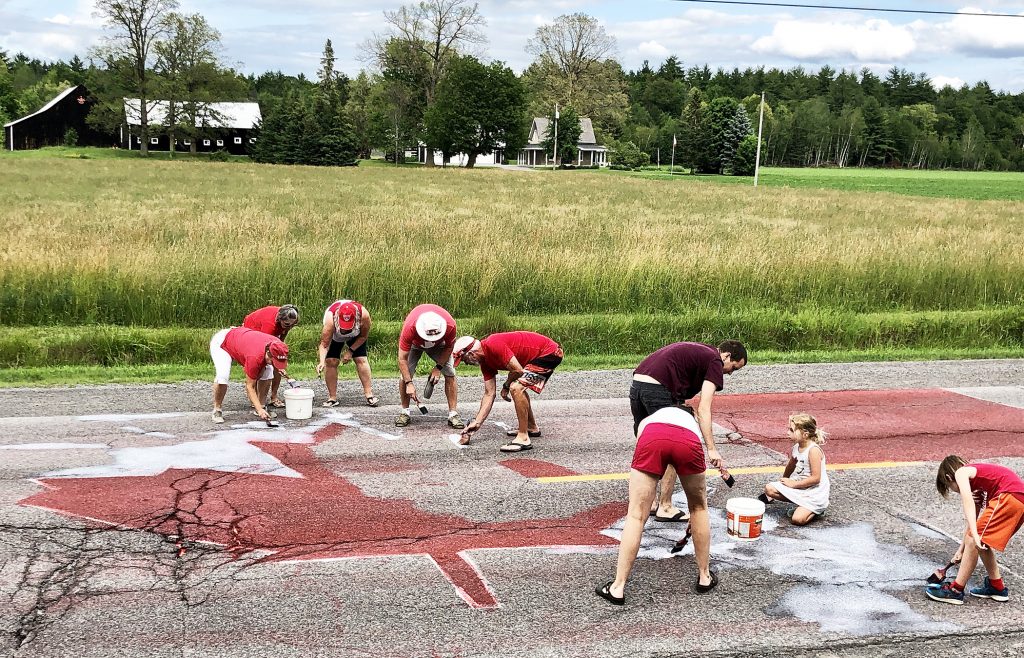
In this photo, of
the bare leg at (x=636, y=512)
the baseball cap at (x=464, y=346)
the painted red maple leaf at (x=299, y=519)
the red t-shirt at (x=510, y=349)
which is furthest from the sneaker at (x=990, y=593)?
the baseball cap at (x=464, y=346)

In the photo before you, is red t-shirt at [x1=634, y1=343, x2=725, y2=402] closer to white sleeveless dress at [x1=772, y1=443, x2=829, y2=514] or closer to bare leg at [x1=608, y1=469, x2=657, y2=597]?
white sleeveless dress at [x1=772, y1=443, x2=829, y2=514]

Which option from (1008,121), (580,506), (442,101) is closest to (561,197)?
(580,506)

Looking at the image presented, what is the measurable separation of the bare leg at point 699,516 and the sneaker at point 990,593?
197 centimetres

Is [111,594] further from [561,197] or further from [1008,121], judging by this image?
[1008,121]

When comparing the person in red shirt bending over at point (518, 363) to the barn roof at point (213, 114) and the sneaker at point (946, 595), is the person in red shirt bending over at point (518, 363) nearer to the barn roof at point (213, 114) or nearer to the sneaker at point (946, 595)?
the sneaker at point (946, 595)

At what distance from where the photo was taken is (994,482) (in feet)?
20.4

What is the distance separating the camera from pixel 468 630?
5848 mm

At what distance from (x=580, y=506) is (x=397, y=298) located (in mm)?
9480

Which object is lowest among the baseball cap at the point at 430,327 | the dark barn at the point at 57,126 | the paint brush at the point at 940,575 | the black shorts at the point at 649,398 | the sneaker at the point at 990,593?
the sneaker at the point at 990,593

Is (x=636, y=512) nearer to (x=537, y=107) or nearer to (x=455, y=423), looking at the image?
(x=455, y=423)

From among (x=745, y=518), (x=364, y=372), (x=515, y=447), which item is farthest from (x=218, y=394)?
(x=745, y=518)

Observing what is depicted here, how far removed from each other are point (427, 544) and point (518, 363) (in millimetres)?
2821

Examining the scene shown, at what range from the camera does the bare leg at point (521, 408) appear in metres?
9.62

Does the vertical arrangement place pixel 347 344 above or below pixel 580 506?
above
